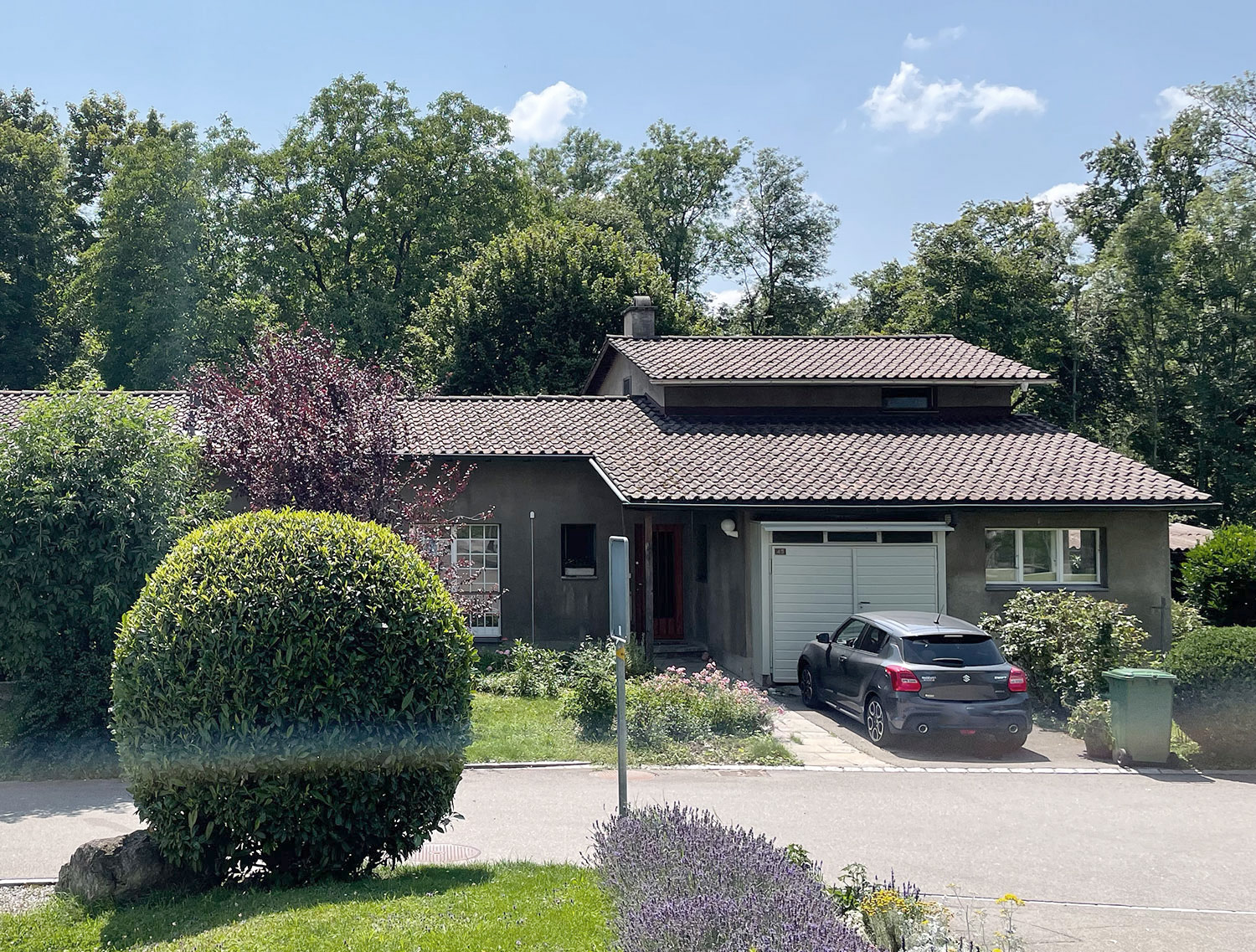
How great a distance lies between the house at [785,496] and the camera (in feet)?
56.5

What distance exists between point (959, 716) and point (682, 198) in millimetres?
41668

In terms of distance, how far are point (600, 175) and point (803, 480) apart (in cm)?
4319

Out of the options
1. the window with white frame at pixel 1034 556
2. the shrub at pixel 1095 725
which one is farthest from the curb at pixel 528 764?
A: the window with white frame at pixel 1034 556

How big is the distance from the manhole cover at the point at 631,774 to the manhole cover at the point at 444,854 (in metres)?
2.96

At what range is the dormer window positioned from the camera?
880 inches

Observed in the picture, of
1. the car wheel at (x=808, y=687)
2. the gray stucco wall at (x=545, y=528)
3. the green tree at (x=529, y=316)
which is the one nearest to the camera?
the car wheel at (x=808, y=687)

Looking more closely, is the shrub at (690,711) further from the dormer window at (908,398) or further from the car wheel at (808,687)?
the dormer window at (908,398)

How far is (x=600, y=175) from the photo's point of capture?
57.3m

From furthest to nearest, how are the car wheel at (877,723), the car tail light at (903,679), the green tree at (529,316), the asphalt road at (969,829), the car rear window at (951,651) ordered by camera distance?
the green tree at (529,316)
the car wheel at (877,723)
the car rear window at (951,651)
the car tail light at (903,679)
the asphalt road at (969,829)

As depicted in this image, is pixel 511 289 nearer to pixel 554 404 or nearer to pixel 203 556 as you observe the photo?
pixel 554 404

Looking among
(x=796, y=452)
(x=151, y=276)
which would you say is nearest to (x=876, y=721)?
(x=796, y=452)

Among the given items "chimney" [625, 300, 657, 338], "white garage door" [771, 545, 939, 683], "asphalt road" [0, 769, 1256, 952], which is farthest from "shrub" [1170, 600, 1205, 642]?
"chimney" [625, 300, 657, 338]

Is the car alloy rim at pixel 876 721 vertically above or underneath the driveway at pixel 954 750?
above

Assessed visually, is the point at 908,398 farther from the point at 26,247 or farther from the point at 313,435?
the point at 26,247
